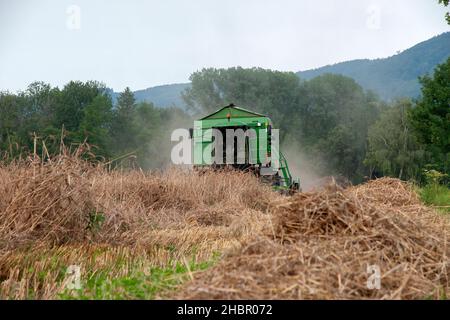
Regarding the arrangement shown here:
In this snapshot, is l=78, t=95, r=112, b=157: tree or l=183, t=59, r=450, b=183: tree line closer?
l=78, t=95, r=112, b=157: tree

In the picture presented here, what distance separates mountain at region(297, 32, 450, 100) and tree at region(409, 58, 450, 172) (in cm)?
10277

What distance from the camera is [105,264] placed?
18.3 ft

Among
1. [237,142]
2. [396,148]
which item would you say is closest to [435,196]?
[237,142]

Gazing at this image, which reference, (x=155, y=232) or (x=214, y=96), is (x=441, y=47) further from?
(x=155, y=232)

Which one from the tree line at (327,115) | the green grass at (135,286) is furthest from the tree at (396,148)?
the green grass at (135,286)

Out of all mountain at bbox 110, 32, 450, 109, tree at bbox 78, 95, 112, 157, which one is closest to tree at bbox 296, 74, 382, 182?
tree at bbox 78, 95, 112, 157

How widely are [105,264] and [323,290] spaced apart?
287 cm

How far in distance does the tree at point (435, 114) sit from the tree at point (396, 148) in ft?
66.7

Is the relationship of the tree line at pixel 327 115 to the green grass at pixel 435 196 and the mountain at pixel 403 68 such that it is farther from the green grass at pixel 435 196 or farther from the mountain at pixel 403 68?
the mountain at pixel 403 68

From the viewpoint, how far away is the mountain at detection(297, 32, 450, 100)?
13350cm

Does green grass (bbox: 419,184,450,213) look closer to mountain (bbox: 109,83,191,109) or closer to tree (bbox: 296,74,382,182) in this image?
tree (bbox: 296,74,382,182)

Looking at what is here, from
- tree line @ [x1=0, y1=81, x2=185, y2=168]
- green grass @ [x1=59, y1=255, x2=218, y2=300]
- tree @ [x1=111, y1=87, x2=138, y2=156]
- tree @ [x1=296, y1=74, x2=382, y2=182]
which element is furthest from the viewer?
tree @ [x1=296, y1=74, x2=382, y2=182]

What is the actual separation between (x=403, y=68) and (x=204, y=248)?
145 meters

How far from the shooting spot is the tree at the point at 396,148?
51594 millimetres
